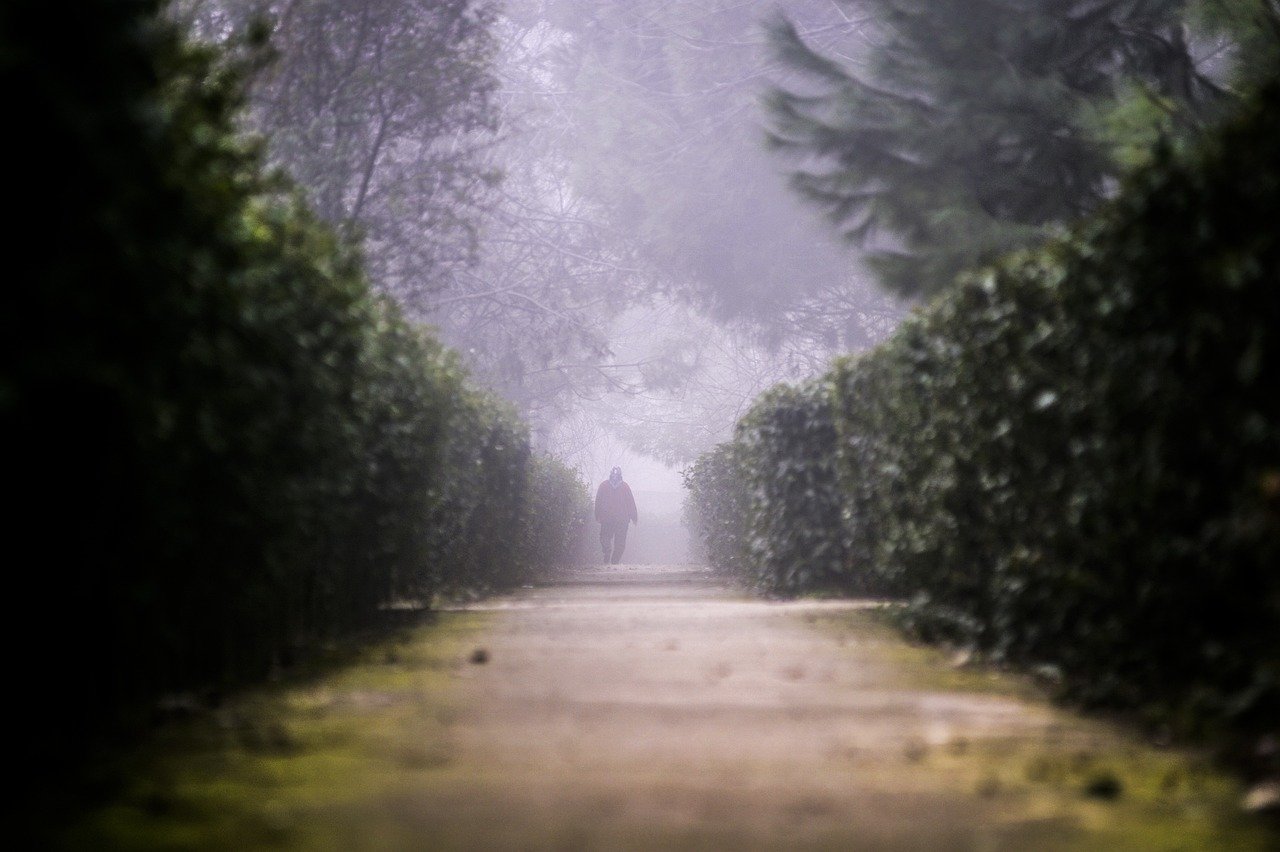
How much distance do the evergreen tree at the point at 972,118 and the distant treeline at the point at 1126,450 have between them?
370 centimetres

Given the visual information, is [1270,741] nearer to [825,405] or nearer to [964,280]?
[964,280]

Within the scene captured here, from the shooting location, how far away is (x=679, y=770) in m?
4.34

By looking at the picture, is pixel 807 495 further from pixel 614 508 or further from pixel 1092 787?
pixel 614 508

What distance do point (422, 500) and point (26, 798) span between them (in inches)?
264

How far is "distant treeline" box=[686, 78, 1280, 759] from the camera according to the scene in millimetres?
4434

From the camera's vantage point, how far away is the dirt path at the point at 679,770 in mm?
3521

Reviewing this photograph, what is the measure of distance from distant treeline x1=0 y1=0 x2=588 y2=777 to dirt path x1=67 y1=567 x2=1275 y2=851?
0.40m

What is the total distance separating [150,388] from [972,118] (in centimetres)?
971

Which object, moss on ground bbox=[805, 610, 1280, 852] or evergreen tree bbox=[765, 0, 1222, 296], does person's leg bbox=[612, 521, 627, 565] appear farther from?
moss on ground bbox=[805, 610, 1280, 852]

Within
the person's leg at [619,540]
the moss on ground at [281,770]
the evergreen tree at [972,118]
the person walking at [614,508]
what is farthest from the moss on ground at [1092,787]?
the person's leg at [619,540]

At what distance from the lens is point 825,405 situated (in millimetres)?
13633

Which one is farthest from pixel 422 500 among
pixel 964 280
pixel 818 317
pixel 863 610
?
pixel 818 317

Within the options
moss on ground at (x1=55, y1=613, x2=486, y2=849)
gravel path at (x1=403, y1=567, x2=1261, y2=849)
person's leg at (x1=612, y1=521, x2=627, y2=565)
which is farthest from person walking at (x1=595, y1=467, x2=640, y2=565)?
moss on ground at (x1=55, y1=613, x2=486, y2=849)

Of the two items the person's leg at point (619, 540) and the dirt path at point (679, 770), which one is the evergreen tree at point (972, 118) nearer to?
the dirt path at point (679, 770)
